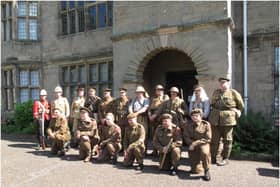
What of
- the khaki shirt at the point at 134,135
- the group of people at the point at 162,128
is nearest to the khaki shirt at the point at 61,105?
the group of people at the point at 162,128

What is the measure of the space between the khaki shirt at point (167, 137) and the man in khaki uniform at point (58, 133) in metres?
2.79

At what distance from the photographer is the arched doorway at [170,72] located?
10.2 meters

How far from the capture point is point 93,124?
24.1 feet

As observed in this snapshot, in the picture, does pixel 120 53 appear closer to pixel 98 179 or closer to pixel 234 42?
pixel 234 42

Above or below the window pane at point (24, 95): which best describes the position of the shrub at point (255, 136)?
below

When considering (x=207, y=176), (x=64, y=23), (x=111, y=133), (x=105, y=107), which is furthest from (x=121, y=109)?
(x=64, y=23)

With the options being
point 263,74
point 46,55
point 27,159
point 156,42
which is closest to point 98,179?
point 27,159

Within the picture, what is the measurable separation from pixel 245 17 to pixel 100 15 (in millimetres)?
5584

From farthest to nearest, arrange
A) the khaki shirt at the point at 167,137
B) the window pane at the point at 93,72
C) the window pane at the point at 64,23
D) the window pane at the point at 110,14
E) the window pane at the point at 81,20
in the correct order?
the window pane at the point at 64,23, the window pane at the point at 81,20, the window pane at the point at 93,72, the window pane at the point at 110,14, the khaki shirt at the point at 167,137

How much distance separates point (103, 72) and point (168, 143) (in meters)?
5.98

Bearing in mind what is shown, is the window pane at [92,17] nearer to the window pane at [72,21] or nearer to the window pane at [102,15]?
the window pane at [102,15]

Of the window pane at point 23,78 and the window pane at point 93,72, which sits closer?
the window pane at point 93,72

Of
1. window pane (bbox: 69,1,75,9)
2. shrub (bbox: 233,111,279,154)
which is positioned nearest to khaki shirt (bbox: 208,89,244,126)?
shrub (bbox: 233,111,279,154)

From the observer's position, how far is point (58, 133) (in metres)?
7.68
